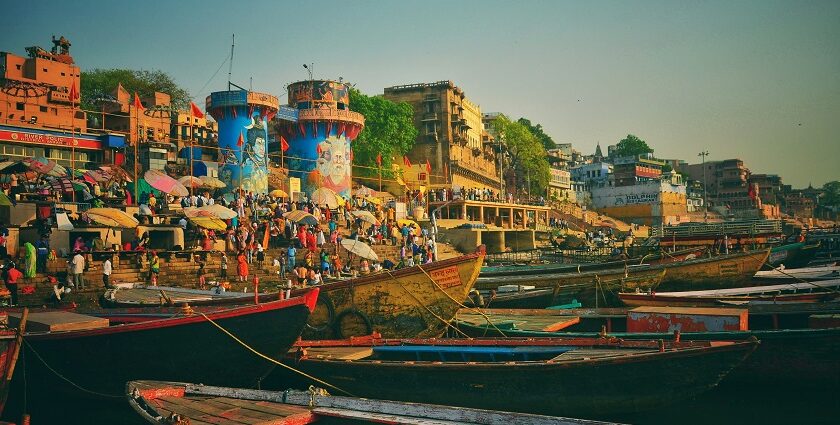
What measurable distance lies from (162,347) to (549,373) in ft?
20.8

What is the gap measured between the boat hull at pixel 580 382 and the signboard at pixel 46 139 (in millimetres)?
31440

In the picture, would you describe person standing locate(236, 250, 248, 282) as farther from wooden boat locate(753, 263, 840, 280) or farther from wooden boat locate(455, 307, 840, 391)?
wooden boat locate(753, 263, 840, 280)

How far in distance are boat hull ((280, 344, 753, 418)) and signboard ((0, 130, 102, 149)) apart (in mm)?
31440

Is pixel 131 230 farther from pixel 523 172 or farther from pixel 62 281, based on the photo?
pixel 523 172

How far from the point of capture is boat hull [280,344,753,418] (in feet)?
30.8

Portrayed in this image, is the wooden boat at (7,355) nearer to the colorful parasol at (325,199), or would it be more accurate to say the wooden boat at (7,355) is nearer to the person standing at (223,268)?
the person standing at (223,268)

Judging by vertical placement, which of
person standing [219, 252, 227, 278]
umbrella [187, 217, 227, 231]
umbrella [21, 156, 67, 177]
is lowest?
person standing [219, 252, 227, 278]

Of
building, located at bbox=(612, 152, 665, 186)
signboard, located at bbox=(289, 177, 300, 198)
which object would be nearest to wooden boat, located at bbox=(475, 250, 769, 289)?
signboard, located at bbox=(289, 177, 300, 198)

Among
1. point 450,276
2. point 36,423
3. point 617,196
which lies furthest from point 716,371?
point 617,196

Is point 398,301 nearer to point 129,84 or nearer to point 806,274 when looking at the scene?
point 806,274

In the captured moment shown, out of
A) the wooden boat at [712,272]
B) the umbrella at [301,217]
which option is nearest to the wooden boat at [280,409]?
the wooden boat at [712,272]

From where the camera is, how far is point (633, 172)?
8275 cm

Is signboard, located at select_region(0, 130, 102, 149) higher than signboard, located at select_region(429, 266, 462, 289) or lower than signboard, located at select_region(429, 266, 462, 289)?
higher

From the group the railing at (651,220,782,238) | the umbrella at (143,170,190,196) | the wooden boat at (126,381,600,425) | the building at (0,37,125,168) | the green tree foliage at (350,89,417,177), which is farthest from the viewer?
the green tree foliage at (350,89,417,177)
